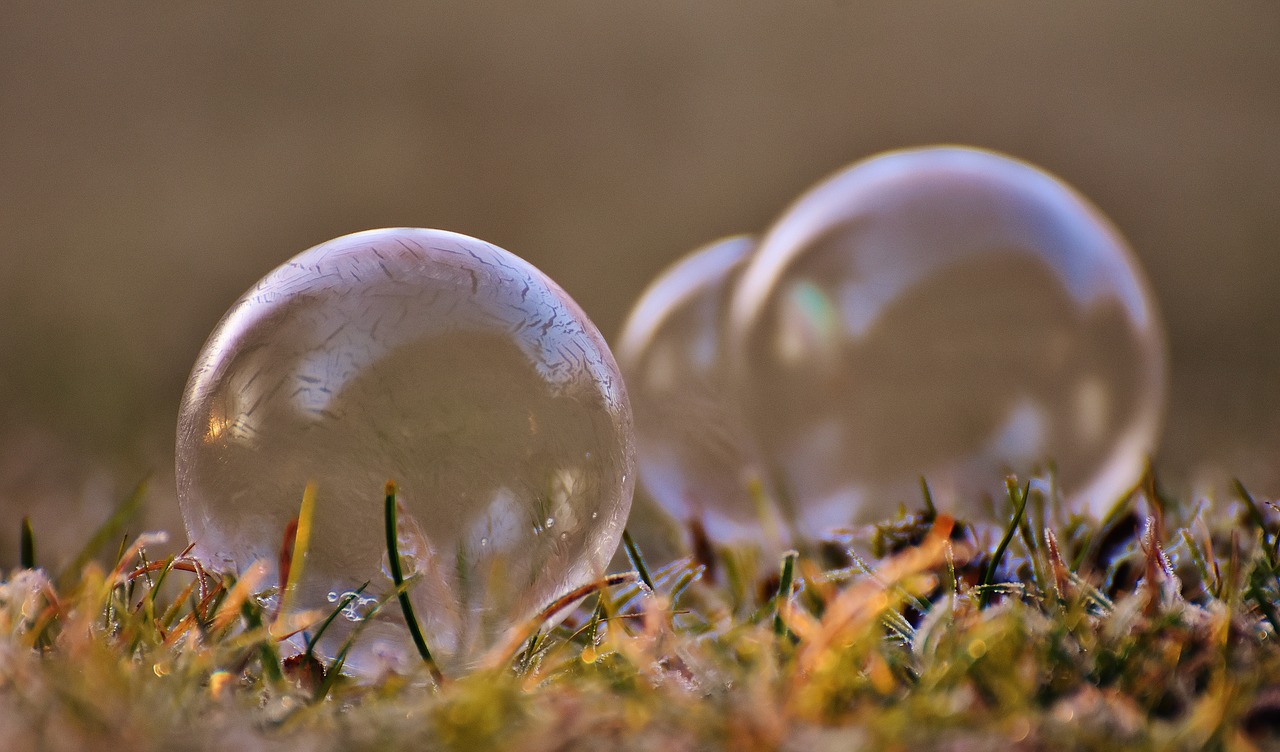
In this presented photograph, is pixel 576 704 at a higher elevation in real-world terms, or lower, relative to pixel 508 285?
lower

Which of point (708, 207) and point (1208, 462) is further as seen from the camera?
point (708, 207)

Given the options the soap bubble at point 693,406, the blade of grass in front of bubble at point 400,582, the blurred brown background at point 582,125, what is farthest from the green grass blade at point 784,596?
the blurred brown background at point 582,125

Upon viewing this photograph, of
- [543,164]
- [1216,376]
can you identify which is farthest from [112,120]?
[1216,376]

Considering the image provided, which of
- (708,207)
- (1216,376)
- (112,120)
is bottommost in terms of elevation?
(1216,376)

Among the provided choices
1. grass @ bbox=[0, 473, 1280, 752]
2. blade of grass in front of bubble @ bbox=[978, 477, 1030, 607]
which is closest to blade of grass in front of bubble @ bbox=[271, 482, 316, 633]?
grass @ bbox=[0, 473, 1280, 752]

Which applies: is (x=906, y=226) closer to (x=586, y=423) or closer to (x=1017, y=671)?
(x=586, y=423)

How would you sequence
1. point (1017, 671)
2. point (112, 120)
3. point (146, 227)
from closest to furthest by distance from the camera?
point (1017, 671), point (146, 227), point (112, 120)

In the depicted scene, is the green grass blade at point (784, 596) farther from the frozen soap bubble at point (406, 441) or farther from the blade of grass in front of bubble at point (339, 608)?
the blade of grass in front of bubble at point (339, 608)

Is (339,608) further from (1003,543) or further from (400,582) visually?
(1003,543)
